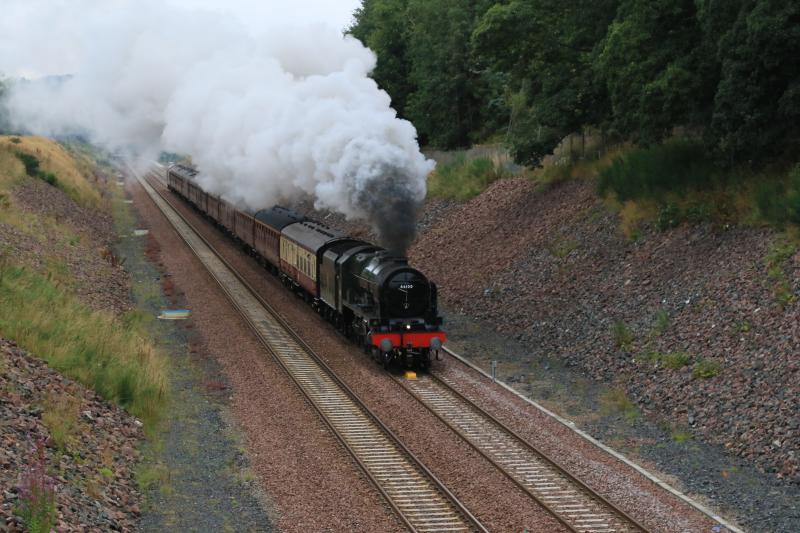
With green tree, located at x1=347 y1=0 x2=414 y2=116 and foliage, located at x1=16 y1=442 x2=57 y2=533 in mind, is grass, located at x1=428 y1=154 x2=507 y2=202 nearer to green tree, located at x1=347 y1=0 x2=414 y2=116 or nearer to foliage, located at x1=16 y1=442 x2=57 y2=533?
green tree, located at x1=347 y1=0 x2=414 y2=116

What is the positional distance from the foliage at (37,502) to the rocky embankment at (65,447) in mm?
58

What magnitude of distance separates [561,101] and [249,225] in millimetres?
17294

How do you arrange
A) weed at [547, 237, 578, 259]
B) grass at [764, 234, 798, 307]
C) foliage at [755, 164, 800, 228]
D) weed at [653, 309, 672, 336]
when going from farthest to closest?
1. weed at [547, 237, 578, 259]
2. weed at [653, 309, 672, 336]
3. foliage at [755, 164, 800, 228]
4. grass at [764, 234, 798, 307]

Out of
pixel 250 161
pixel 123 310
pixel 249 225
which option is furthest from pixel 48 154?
pixel 123 310

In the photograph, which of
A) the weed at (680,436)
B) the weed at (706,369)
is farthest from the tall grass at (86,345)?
the weed at (706,369)

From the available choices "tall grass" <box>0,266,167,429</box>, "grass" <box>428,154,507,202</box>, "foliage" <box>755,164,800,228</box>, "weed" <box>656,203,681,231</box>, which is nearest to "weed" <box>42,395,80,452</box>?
"tall grass" <box>0,266,167,429</box>

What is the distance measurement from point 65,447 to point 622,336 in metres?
14.2

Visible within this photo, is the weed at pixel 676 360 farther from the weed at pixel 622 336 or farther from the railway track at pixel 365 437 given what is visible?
the railway track at pixel 365 437

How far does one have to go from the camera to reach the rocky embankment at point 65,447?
40.4ft

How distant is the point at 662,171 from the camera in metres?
28.1

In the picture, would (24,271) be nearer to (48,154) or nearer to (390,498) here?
(390,498)

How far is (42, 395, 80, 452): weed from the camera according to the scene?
14820 millimetres

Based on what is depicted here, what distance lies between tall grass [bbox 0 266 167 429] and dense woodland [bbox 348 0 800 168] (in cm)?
1550

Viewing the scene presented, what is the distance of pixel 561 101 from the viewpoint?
31.2 meters
